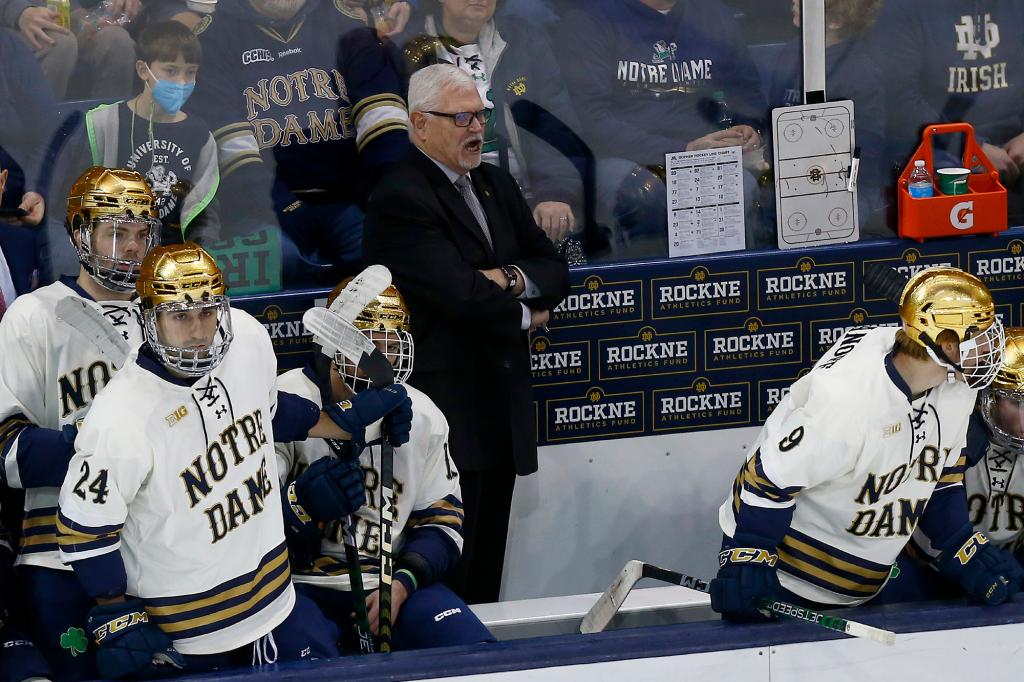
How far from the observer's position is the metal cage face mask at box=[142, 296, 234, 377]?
2.92m

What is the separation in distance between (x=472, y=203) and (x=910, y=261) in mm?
1495

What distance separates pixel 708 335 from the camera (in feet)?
15.3

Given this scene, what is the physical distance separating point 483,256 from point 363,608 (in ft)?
3.83

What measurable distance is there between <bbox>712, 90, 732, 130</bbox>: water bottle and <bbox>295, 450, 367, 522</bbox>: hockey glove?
187cm

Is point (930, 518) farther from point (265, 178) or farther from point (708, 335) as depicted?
point (265, 178)

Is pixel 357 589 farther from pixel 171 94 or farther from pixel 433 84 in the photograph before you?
pixel 171 94

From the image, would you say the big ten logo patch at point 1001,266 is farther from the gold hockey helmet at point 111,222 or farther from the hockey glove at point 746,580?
the gold hockey helmet at point 111,222

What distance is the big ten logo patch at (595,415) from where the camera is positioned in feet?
15.1

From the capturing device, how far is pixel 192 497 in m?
3.02

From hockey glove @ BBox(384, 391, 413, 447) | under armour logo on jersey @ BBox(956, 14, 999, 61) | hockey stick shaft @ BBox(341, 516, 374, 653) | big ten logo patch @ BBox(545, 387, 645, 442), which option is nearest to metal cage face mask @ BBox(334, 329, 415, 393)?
hockey glove @ BBox(384, 391, 413, 447)

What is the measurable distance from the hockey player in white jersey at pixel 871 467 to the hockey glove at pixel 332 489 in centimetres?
85

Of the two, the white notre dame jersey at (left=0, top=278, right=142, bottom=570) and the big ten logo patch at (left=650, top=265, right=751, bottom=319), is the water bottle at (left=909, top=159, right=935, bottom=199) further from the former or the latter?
the white notre dame jersey at (left=0, top=278, right=142, bottom=570)

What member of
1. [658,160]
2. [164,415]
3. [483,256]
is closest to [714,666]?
[164,415]

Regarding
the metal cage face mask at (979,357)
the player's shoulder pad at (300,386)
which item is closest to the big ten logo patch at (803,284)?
the metal cage face mask at (979,357)
